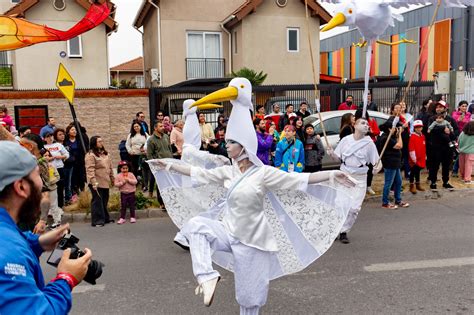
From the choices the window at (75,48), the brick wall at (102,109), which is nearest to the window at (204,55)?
the window at (75,48)

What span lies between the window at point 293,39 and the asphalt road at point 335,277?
15192 millimetres

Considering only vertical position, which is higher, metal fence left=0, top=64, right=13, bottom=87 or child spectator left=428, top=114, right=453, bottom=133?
metal fence left=0, top=64, right=13, bottom=87

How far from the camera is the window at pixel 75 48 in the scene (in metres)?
19.2

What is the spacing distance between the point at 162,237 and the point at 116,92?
25.2 feet

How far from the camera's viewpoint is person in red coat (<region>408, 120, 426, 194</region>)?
976 centimetres

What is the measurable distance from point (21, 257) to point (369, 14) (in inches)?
205

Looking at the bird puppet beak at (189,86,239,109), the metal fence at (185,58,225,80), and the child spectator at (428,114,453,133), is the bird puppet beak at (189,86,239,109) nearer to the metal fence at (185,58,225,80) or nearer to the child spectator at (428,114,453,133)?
the child spectator at (428,114,453,133)

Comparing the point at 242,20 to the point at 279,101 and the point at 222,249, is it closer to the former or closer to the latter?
the point at 279,101

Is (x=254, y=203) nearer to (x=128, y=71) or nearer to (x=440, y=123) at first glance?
(x=440, y=123)

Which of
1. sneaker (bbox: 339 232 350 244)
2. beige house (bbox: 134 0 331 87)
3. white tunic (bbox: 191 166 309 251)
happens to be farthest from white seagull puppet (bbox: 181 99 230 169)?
beige house (bbox: 134 0 331 87)

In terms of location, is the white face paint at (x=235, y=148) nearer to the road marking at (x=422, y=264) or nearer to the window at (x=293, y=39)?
the road marking at (x=422, y=264)

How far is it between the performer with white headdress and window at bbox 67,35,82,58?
16434 millimetres

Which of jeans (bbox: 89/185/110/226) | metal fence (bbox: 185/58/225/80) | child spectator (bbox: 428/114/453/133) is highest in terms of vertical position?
metal fence (bbox: 185/58/225/80)

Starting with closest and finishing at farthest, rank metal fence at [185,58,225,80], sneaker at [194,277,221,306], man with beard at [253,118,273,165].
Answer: sneaker at [194,277,221,306], man with beard at [253,118,273,165], metal fence at [185,58,225,80]
